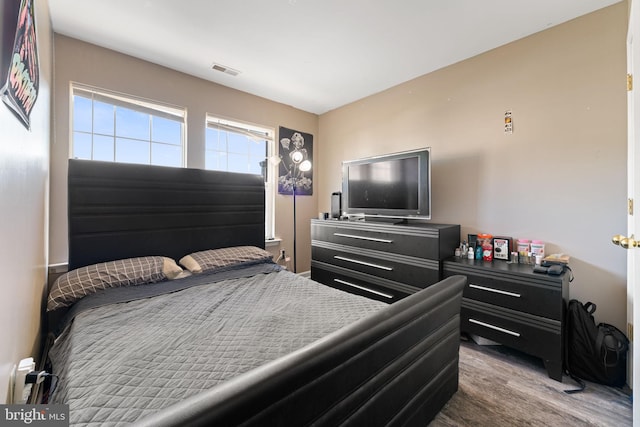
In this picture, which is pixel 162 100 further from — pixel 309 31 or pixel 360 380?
pixel 360 380

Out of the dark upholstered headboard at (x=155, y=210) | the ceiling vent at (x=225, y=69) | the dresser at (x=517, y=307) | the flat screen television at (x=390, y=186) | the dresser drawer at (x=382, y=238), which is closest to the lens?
the dresser at (x=517, y=307)

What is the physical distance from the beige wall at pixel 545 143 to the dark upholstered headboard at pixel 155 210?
Answer: 6.94 ft

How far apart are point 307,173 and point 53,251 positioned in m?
2.94

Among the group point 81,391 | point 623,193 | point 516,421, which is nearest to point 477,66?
point 623,193

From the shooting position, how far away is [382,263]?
2746mm

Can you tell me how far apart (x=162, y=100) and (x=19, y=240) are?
2.10m

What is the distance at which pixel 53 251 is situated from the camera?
2.25 meters

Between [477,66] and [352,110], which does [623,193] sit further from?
[352,110]

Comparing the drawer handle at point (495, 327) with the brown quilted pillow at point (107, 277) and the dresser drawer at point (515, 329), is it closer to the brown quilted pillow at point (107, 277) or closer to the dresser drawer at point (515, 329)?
the dresser drawer at point (515, 329)

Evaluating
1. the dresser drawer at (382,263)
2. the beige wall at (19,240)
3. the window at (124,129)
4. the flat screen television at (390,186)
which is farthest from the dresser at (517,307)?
the window at (124,129)

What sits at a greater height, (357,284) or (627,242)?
(627,242)

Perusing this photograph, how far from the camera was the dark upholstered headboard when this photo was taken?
206cm

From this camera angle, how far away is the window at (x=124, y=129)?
7.90ft

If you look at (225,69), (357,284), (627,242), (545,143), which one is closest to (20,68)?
(225,69)
